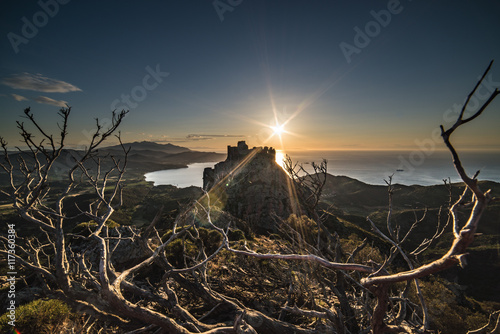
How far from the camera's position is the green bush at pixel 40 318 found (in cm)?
525

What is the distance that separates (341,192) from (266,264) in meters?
182

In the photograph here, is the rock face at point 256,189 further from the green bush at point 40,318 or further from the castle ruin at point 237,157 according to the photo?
the green bush at point 40,318

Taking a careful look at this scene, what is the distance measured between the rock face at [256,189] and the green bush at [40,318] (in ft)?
133

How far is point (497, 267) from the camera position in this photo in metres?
58.4

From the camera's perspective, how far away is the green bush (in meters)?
5.25

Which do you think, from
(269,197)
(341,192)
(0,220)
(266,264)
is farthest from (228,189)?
(341,192)

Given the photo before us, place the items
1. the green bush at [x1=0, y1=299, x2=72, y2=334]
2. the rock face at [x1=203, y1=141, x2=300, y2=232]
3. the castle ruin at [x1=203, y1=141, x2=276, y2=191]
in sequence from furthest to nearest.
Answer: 1. the castle ruin at [x1=203, y1=141, x2=276, y2=191]
2. the rock face at [x1=203, y1=141, x2=300, y2=232]
3. the green bush at [x1=0, y1=299, x2=72, y2=334]

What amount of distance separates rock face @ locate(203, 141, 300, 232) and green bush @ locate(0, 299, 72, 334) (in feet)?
133

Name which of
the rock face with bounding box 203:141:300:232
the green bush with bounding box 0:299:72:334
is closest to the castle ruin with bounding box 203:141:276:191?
the rock face with bounding box 203:141:300:232

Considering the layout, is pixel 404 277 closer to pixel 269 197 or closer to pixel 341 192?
pixel 269 197
